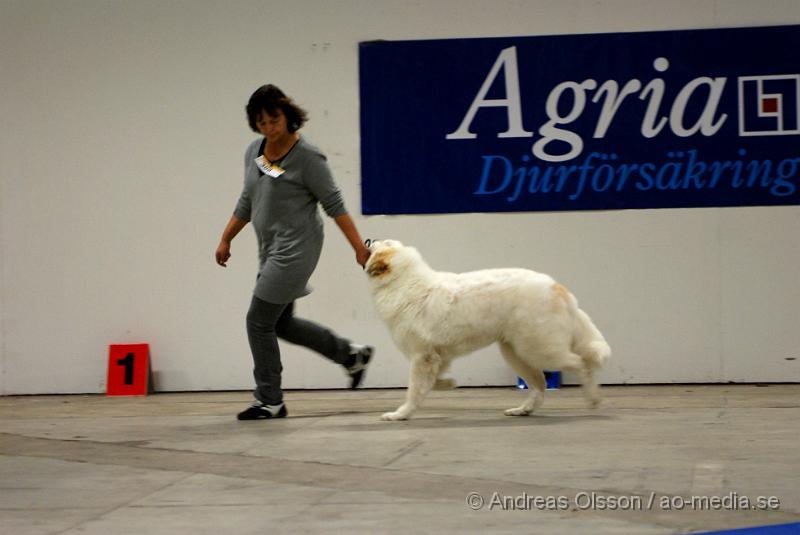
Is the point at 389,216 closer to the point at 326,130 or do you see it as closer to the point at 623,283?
the point at 326,130

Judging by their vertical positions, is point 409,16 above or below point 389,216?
above

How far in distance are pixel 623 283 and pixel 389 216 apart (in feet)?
5.78

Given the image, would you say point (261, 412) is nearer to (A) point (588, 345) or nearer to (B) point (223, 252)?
(B) point (223, 252)

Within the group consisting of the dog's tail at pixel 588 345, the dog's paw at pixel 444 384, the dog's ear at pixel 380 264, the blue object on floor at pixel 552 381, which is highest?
the dog's ear at pixel 380 264

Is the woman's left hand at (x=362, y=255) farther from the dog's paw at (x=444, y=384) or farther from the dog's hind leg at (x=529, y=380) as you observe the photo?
the dog's hind leg at (x=529, y=380)

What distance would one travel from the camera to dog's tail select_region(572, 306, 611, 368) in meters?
6.89

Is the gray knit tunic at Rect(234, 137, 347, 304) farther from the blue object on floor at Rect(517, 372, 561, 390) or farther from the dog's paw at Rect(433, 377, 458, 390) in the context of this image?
the blue object on floor at Rect(517, 372, 561, 390)

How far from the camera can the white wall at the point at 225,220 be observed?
28.4 ft

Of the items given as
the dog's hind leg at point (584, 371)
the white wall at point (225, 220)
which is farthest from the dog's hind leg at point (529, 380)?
the white wall at point (225, 220)

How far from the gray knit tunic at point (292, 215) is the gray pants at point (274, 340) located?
0.13 meters

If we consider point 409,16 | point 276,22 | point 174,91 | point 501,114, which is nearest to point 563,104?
point 501,114

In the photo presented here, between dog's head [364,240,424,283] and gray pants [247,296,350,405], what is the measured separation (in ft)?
1.92

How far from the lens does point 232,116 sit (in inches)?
351

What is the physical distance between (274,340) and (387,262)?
2.80 ft
